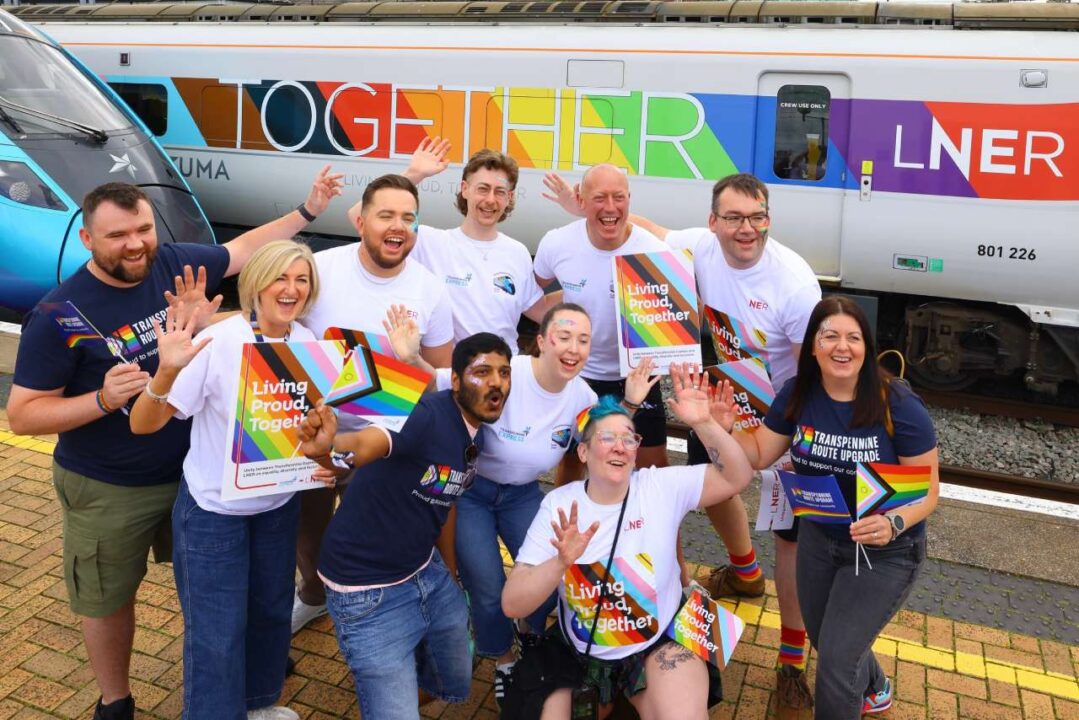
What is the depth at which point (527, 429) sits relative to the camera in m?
3.92

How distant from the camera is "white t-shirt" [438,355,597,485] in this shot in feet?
12.9

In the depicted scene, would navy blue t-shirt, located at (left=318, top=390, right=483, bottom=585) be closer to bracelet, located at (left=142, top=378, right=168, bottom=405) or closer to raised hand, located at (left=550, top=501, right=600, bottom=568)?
raised hand, located at (left=550, top=501, right=600, bottom=568)

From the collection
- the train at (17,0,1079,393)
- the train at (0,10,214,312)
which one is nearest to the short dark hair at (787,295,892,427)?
the train at (17,0,1079,393)

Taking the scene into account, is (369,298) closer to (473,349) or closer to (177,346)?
(473,349)

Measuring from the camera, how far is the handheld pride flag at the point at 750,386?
165 inches

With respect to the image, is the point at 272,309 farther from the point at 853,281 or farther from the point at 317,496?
the point at 853,281

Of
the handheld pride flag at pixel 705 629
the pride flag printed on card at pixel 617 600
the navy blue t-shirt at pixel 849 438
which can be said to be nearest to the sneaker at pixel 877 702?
the handheld pride flag at pixel 705 629

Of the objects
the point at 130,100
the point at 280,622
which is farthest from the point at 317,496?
the point at 130,100

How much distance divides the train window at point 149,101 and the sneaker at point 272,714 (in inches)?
343

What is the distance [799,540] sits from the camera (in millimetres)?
3871

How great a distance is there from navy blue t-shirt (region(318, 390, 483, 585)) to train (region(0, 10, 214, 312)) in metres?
5.83

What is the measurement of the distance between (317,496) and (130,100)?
8568mm

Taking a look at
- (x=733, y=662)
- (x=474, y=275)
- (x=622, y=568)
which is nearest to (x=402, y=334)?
(x=474, y=275)

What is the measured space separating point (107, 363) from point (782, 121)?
6.28m
